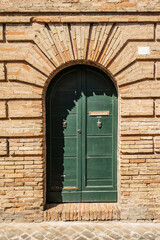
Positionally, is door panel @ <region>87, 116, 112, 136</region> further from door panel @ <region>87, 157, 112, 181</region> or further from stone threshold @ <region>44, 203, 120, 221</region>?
stone threshold @ <region>44, 203, 120, 221</region>

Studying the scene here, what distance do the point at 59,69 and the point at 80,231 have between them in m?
3.06

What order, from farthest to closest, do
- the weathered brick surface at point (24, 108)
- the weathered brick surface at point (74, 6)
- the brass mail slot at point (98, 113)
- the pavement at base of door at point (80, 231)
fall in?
the brass mail slot at point (98, 113) < the weathered brick surface at point (24, 108) < the weathered brick surface at point (74, 6) < the pavement at base of door at point (80, 231)

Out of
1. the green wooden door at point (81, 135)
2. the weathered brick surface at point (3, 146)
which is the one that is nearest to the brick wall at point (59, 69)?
the weathered brick surface at point (3, 146)

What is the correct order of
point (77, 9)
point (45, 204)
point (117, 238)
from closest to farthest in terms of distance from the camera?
point (117, 238), point (77, 9), point (45, 204)

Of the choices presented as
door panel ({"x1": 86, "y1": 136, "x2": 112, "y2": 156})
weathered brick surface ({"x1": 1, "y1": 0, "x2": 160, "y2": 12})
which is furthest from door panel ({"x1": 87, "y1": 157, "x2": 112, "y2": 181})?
weathered brick surface ({"x1": 1, "y1": 0, "x2": 160, "y2": 12})

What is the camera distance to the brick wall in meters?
3.47

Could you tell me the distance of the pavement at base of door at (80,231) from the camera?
3.20m

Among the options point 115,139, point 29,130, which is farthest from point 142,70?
point 29,130

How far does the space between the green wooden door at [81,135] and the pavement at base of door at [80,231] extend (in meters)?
0.51

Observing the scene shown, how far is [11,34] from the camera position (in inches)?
137

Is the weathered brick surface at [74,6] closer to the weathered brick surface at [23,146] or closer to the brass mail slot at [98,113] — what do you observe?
the brass mail slot at [98,113]

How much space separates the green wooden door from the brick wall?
0.27m

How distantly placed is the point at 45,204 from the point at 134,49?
3.54 metres

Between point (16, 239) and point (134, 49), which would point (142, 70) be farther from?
point (16, 239)
